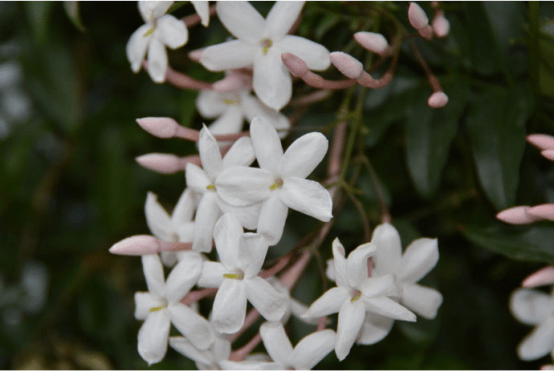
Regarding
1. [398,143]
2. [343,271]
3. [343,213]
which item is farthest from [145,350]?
[398,143]

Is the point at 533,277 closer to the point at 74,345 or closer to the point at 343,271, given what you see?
the point at 343,271

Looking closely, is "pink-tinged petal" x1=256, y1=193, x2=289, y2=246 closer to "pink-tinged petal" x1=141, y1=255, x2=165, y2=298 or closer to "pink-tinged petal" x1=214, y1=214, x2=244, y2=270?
"pink-tinged petal" x1=214, y1=214, x2=244, y2=270

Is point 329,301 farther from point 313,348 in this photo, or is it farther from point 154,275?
point 154,275

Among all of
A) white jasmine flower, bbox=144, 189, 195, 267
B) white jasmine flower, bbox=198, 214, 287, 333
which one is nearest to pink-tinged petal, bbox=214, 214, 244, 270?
white jasmine flower, bbox=198, 214, 287, 333

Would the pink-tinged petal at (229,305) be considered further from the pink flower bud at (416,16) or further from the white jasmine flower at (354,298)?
the pink flower bud at (416,16)

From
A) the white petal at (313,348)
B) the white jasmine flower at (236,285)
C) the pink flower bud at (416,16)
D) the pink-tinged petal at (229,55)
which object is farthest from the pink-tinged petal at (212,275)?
the pink flower bud at (416,16)

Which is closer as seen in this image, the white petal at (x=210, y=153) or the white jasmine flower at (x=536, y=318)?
the white petal at (x=210, y=153)

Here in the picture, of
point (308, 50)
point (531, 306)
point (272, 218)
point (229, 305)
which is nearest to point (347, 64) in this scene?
point (308, 50)
